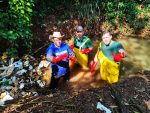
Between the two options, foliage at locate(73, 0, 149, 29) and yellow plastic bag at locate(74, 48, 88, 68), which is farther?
foliage at locate(73, 0, 149, 29)

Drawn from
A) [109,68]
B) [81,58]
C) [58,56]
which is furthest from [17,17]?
[109,68]

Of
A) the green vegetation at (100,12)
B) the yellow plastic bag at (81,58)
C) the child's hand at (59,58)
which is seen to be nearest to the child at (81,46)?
the yellow plastic bag at (81,58)

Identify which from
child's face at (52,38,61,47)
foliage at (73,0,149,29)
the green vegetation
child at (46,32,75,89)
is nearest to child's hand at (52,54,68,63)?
child at (46,32,75,89)

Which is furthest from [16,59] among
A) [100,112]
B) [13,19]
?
[100,112]

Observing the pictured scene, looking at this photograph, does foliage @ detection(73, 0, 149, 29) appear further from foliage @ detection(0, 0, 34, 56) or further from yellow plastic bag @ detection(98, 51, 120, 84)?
yellow plastic bag @ detection(98, 51, 120, 84)

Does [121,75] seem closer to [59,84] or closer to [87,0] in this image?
[59,84]

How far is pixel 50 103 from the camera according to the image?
17.7 feet

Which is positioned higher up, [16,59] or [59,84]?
[16,59]

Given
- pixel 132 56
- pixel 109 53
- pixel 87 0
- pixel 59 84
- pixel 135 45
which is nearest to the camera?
pixel 109 53

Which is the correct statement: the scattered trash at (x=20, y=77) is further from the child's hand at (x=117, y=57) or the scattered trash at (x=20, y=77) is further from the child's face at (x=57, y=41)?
the child's hand at (x=117, y=57)

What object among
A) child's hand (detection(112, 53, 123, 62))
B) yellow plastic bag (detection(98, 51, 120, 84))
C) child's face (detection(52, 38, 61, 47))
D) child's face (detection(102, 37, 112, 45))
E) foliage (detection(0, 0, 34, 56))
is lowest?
yellow plastic bag (detection(98, 51, 120, 84))

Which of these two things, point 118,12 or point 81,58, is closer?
point 81,58

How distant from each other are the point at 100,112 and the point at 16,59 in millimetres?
5460

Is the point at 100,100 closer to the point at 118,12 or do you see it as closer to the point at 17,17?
the point at 17,17
